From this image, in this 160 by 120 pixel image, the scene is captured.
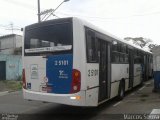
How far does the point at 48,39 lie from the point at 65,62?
3.63 ft

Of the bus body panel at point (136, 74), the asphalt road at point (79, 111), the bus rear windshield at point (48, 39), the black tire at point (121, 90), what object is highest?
the bus rear windshield at point (48, 39)

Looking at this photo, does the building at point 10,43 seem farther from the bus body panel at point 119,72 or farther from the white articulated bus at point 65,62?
the white articulated bus at point 65,62

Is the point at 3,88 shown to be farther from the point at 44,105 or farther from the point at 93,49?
the point at 93,49

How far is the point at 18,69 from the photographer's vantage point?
92.6ft

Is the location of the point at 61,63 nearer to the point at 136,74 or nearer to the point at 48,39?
the point at 48,39

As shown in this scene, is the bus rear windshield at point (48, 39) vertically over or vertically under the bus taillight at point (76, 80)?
over

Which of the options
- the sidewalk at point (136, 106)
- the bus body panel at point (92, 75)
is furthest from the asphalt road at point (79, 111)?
the bus body panel at point (92, 75)

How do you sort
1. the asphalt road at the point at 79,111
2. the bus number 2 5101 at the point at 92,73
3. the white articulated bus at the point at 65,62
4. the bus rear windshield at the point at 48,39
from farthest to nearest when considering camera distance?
1. the asphalt road at the point at 79,111
2. the bus number 2 5101 at the point at 92,73
3. the bus rear windshield at the point at 48,39
4. the white articulated bus at the point at 65,62

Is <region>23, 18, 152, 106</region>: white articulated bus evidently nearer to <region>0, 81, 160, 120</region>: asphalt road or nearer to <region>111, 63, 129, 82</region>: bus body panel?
<region>0, 81, 160, 120</region>: asphalt road

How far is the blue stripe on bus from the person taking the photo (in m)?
9.33

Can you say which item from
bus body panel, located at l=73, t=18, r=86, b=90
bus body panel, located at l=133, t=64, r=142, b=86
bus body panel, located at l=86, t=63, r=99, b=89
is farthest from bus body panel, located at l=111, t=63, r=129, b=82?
bus body panel, located at l=73, t=18, r=86, b=90

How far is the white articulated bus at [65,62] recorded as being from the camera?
30.4 ft

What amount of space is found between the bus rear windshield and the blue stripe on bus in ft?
0.96

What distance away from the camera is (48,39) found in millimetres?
9984
